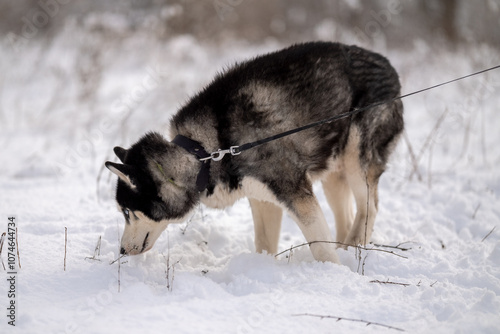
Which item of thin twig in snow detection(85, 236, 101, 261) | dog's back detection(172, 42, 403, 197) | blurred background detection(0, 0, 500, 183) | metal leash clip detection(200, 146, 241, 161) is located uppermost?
blurred background detection(0, 0, 500, 183)

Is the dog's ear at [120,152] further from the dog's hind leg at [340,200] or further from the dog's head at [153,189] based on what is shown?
the dog's hind leg at [340,200]

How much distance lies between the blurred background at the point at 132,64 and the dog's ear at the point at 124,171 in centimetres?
363

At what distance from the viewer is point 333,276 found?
302 cm

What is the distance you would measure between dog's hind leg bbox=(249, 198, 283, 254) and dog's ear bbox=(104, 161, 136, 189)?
1280 mm

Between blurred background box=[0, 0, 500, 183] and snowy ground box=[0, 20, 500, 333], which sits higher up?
blurred background box=[0, 0, 500, 183]

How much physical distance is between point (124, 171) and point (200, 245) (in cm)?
127

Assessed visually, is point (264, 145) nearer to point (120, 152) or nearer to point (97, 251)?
point (120, 152)

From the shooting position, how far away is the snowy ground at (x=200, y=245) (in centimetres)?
245

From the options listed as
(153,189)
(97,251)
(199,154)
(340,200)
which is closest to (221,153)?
(199,154)

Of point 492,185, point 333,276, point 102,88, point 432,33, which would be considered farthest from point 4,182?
point 432,33

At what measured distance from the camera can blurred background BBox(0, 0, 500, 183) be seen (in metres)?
8.35

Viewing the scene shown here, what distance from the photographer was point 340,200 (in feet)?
14.7

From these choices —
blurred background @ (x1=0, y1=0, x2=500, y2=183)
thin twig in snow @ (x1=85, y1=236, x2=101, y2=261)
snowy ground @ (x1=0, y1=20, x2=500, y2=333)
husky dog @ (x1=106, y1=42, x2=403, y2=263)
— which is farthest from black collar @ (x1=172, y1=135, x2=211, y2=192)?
blurred background @ (x1=0, y1=0, x2=500, y2=183)

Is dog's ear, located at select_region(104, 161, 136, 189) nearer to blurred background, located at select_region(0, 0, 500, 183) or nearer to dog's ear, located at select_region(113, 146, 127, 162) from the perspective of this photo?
dog's ear, located at select_region(113, 146, 127, 162)
